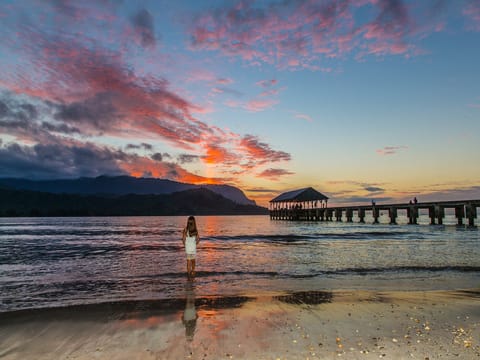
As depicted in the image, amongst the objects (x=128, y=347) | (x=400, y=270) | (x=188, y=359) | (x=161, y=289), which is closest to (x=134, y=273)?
(x=161, y=289)

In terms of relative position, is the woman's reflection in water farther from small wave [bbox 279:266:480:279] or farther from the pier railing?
the pier railing

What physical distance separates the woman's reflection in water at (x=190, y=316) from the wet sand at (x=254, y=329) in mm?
23

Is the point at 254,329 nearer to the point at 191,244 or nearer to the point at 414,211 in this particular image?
the point at 191,244

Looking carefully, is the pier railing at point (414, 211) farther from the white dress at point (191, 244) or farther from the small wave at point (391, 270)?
the white dress at point (191, 244)

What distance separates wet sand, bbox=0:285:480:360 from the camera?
192 inches

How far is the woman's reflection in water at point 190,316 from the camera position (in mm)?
5750

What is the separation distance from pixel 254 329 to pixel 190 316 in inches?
65.9

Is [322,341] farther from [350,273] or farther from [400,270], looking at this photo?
[400,270]

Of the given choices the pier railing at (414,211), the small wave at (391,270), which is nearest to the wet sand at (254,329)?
the small wave at (391,270)

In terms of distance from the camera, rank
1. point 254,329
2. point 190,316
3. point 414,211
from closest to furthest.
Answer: point 254,329 < point 190,316 < point 414,211

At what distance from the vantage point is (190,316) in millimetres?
6871

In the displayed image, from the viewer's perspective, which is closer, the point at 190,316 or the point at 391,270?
the point at 190,316

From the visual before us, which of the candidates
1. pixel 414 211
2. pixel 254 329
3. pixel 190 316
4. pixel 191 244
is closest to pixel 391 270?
pixel 191 244

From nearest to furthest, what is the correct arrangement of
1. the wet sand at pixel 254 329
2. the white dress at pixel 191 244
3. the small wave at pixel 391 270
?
the wet sand at pixel 254 329 → the white dress at pixel 191 244 → the small wave at pixel 391 270
